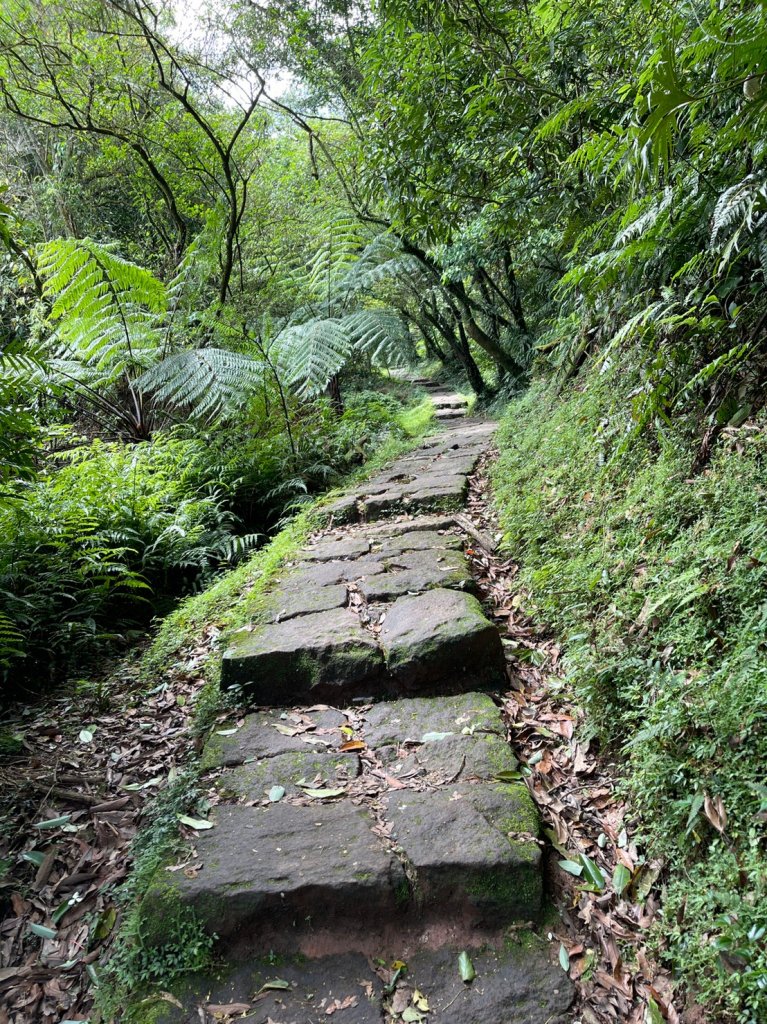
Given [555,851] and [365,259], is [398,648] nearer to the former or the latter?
[555,851]

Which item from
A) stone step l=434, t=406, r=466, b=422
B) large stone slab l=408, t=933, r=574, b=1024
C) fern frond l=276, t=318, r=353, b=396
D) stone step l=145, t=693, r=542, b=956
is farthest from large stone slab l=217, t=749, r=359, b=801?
stone step l=434, t=406, r=466, b=422

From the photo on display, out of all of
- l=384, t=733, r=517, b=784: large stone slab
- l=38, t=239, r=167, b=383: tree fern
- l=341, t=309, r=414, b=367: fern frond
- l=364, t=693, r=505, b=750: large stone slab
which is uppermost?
l=38, t=239, r=167, b=383: tree fern

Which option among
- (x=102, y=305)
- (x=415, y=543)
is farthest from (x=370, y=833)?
(x=102, y=305)

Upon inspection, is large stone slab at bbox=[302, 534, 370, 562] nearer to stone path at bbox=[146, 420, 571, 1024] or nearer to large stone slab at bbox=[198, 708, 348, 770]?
stone path at bbox=[146, 420, 571, 1024]

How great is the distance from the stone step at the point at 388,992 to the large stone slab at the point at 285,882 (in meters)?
0.09

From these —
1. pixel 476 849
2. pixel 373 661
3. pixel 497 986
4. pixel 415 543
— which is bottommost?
pixel 497 986

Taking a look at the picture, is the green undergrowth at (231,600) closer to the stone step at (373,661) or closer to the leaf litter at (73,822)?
the leaf litter at (73,822)

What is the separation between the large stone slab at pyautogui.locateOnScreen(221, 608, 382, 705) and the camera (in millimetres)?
2449

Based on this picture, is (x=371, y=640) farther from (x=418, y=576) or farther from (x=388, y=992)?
(x=388, y=992)

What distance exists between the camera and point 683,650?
5.80ft

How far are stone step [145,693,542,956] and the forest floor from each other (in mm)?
126

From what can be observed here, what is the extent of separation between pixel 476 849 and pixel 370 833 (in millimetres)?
312

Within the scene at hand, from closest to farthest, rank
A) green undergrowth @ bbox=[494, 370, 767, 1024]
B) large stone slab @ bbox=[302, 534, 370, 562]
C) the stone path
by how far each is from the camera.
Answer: green undergrowth @ bbox=[494, 370, 767, 1024] < the stone path < large stone slab @ bbox=[302, 534, 370, 562]

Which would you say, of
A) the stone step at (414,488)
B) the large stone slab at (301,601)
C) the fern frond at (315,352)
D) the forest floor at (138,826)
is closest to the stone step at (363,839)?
the forest floor at (138,826)
